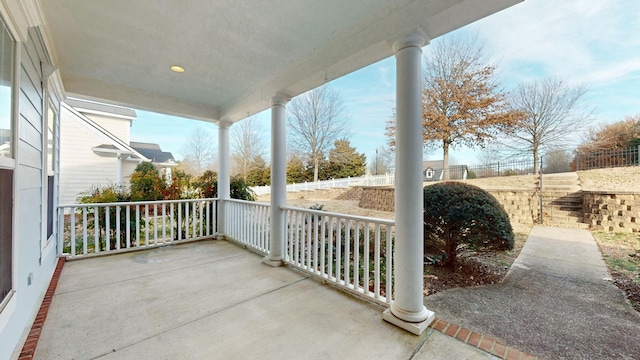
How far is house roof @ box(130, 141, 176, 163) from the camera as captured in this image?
10.8m

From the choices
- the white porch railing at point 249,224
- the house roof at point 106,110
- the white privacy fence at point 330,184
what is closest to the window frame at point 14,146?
the white porch railing at point 249,224

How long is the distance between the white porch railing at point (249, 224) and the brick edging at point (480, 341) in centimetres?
275

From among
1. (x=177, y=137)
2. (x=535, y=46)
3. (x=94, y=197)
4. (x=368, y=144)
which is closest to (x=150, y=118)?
(x=177, y=137)

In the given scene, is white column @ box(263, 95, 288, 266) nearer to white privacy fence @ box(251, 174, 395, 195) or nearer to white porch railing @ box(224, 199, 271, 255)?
white porch railing @ box(224, 199, 271, 255)

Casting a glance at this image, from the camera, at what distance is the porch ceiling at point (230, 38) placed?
2010 mm

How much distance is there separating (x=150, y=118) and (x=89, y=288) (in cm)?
1208

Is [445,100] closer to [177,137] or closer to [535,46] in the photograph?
[535,46]

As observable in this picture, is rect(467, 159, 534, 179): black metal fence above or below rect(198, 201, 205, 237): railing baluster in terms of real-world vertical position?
above

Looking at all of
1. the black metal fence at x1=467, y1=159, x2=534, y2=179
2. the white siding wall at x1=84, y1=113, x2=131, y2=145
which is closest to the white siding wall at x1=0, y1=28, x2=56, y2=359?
the black metal fence at x1=467, y1=159, x2=534, y2=179

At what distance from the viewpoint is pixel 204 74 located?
3432 millimetres

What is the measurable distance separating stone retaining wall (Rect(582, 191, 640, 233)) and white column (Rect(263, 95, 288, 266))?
203 inches

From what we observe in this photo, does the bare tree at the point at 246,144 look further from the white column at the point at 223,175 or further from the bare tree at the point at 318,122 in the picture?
the white column at the point at 223,175

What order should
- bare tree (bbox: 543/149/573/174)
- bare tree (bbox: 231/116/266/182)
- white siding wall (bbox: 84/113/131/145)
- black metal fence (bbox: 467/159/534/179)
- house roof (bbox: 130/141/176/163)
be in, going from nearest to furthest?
bare tree (bbox: 543/149/573/174) → black metal fence (bbox: 467/159/534/179) → white siding wall (bbox: 84/113/131/145) → house roof (bbox: 130/141/176/163) → bare tree (bbox: 231/116/266/182)

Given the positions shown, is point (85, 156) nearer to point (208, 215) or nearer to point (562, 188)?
point (208, 215)
